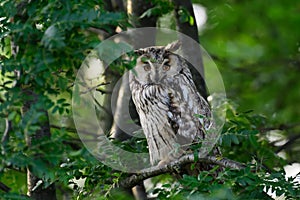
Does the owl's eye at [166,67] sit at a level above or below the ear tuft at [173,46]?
below

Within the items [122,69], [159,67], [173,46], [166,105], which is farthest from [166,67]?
[122,69]

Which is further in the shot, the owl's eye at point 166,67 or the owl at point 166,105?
the owl's eye at point 166,67

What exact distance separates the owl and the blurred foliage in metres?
0.20

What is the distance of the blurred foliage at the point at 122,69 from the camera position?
2.47 meters

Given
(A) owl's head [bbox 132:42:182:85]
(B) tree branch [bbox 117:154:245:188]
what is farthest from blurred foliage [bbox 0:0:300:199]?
(A) owl's head [bbox 132:42:182:85]

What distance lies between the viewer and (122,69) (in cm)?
298

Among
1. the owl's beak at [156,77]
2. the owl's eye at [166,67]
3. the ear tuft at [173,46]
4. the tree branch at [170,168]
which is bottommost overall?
the tree branch at [170,168]

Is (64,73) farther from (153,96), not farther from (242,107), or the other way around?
(242,107)

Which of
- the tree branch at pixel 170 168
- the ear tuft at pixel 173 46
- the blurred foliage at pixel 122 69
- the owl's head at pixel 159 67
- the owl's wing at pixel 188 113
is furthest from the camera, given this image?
the ear tuft at pixel 173 46

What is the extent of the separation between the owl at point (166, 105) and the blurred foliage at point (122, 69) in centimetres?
20

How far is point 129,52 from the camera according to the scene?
2703mm

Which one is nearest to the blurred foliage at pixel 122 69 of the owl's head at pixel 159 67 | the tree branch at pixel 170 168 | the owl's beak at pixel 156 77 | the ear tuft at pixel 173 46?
the tree branch at pixel 170 168

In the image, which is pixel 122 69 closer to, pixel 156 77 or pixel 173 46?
pixel 156 77

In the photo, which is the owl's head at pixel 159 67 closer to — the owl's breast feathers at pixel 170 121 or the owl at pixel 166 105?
the owl at pixel 166 105
